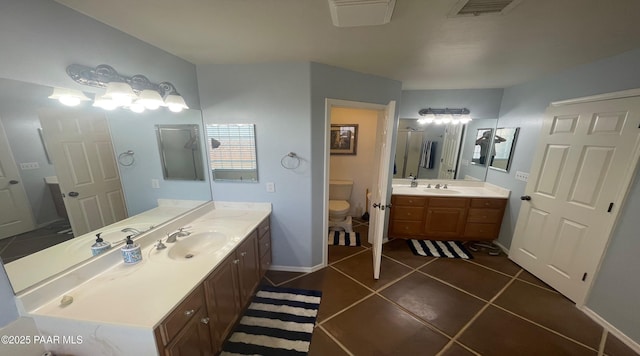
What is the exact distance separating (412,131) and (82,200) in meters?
3.83

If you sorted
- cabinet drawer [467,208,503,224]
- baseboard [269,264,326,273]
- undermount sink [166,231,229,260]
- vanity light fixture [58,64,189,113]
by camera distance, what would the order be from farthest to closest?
cabinet drawer [467,208,503,224], baseboard [269,264,326,273], undermount sink [166,231,229,260], vanity light fixture [58,64,189,113]

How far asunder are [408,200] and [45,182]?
353cm

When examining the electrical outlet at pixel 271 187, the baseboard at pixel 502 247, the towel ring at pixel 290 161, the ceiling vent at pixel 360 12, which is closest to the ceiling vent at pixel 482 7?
the ceiling vent at pixel 360 12

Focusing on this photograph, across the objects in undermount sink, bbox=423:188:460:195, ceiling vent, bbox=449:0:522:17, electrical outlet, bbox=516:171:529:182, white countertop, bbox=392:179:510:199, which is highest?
ceiling vent, bbox=449:0:522:17

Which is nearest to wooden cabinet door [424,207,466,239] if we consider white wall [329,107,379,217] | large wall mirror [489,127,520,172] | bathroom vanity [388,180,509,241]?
bathroom vanity [388,180,509,241]

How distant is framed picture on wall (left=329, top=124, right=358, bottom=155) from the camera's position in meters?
3.91

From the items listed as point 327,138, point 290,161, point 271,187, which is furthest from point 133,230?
point 327,138

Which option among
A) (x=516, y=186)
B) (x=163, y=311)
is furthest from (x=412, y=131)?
(x=163, y=311)

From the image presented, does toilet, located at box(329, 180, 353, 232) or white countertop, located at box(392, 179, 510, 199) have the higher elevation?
A: white countertop, located at box(392, 179, 510, 199)

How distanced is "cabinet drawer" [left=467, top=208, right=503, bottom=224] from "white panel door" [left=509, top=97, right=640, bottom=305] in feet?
1.20

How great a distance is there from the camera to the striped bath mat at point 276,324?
163cm

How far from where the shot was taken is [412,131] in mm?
3391

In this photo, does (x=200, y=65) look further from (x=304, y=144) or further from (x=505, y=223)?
(x=505, y=223)

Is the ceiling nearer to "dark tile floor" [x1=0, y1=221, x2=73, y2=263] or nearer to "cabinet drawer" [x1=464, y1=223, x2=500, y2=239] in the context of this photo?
"dark tile floor" [x1=0, y1=221, x2=73, y2=263]
